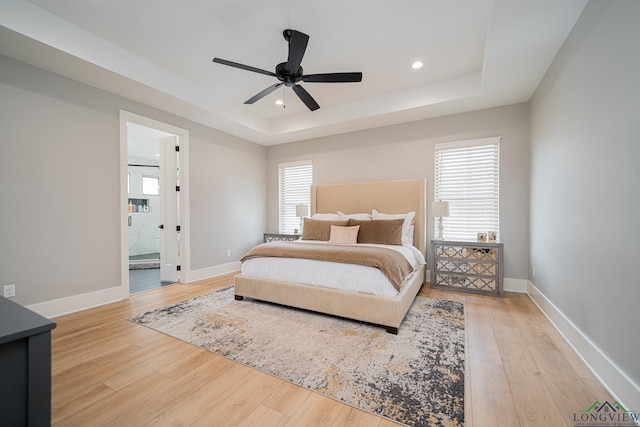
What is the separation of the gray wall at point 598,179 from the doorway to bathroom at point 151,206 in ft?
15.8

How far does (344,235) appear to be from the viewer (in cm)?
376

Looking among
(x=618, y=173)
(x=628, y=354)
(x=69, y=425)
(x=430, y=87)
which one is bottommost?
(x=69, y=425)

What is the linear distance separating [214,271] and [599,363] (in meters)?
4.89

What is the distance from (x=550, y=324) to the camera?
263 cm

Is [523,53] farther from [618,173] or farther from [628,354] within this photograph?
[628,354]

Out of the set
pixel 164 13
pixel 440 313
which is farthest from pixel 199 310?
pixel 164 13

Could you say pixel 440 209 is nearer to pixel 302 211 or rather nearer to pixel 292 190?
pixel 302 211

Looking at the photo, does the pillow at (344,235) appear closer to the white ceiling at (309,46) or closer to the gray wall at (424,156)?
the gray wall at (424,156)

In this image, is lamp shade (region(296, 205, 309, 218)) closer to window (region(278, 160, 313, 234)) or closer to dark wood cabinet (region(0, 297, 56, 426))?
window (region(278, 160, 313, 234))

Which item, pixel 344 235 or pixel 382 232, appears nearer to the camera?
pixel 382 232

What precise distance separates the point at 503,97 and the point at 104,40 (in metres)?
4.97

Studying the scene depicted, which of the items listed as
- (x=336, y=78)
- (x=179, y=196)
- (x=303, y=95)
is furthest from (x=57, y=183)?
(x=336, y=78)

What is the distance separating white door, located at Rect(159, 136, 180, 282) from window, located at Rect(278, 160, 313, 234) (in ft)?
7.15

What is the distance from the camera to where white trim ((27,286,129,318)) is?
2.80 m
